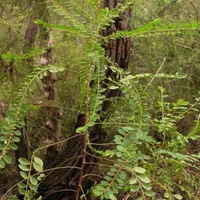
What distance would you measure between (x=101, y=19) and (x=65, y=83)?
3405 mm

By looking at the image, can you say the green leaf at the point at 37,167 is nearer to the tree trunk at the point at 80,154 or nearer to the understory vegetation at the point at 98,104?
the understory vegetation at the point at 98,104

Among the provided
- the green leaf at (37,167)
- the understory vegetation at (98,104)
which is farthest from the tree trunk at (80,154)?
the green leaf at (37,167)

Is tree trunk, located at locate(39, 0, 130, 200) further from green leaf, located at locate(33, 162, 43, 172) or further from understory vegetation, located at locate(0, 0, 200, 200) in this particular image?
green leaf, located at locate(33, 162, 43, 172)

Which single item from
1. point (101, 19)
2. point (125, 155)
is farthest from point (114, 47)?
point (125, 155)

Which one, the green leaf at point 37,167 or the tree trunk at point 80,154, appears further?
the tree trunk at point 80,154

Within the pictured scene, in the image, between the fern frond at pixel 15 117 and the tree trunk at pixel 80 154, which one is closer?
the fern frond at pixel 15 117

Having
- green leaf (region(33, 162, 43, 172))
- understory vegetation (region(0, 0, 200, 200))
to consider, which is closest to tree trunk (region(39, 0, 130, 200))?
understory vegetation (region(0, 0, 200, 200))

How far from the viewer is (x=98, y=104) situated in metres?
1.57

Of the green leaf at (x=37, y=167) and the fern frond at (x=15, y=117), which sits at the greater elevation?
the fern frond at (x=15, y=117)

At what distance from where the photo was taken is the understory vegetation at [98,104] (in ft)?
5.07

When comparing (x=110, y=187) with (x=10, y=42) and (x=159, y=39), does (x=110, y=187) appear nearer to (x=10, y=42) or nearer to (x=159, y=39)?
(x=10, y=42)

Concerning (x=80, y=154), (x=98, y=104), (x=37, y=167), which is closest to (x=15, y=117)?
(x=37, y=167)

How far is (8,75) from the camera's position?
3.86 metres

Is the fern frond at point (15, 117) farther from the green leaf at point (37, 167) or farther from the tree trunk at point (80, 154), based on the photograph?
the tree trunk at point (80, 154)
